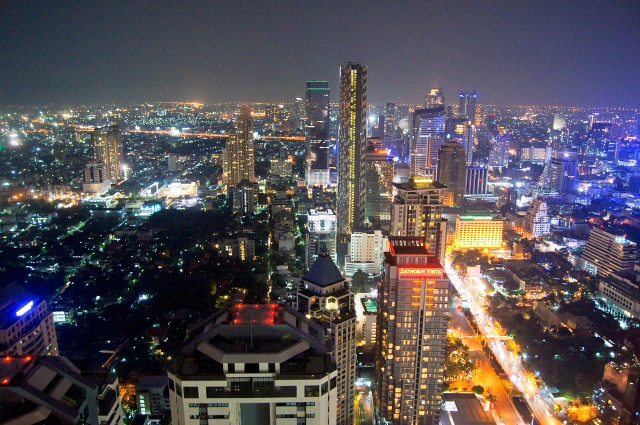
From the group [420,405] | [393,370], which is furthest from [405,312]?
[420,405]

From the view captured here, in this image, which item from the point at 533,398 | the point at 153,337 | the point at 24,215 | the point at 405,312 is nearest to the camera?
the point at 405,312

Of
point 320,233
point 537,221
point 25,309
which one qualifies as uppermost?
point 25,309

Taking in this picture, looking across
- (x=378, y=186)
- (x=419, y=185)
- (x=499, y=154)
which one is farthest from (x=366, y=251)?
(x=499, y=154)

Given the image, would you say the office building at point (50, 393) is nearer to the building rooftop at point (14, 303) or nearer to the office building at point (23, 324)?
the office building at point (23, 324)

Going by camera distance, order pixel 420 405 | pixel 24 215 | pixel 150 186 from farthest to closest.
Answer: pixel 150 186, pixel 24 215, pixel 420 405

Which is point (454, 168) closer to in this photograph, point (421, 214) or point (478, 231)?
point (478, 231)

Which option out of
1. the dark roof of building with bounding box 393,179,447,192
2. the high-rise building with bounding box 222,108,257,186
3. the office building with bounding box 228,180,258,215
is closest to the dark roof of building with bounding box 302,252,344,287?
the dark roof of building with bounding box 393,179,447,192

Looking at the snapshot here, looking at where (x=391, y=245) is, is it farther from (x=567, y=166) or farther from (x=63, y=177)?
(x=567, y=166)
